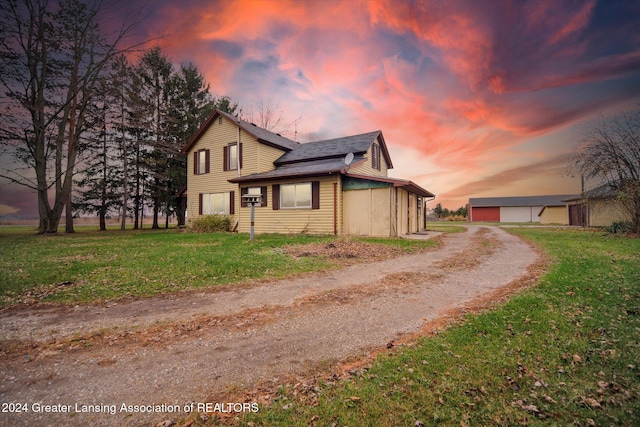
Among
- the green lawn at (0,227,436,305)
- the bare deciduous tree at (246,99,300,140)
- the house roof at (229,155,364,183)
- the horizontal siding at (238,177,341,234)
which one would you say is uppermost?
the bare deciduous tree at (246,99,300,140)

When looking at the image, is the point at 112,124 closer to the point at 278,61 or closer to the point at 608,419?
the point at 278,61

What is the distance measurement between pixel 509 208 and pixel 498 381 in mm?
58260

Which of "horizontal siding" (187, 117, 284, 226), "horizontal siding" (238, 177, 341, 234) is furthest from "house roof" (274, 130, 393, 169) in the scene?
"horizontal siding" (238, 177, 341, 234)

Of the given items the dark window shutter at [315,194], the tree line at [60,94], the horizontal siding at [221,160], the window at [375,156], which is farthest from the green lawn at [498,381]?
the tree line at [60,94]

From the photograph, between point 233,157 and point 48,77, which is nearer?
point 48,77

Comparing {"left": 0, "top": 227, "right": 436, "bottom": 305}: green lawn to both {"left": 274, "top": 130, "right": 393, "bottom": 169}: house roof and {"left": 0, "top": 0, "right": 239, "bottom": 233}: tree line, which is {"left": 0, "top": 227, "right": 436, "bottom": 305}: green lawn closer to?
{"left": 274, "top": 130, "right": 393, "bottom": 169}: house roof

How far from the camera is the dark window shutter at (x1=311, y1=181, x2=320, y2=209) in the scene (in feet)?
52.3

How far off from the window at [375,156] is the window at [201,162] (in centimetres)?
1373

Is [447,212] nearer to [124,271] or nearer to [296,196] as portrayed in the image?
[296,196]

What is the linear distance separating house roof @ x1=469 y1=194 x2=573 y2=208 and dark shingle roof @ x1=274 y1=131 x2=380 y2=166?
4199 centimetres

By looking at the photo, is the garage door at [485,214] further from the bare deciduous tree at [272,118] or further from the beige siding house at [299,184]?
the bare deciduous tree at [272,118]

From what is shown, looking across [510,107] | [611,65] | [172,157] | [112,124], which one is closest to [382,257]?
[510,107]

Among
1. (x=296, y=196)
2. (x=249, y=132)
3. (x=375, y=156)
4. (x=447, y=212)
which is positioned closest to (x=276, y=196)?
(x=296, y=196)

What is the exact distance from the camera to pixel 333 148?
1998cm
